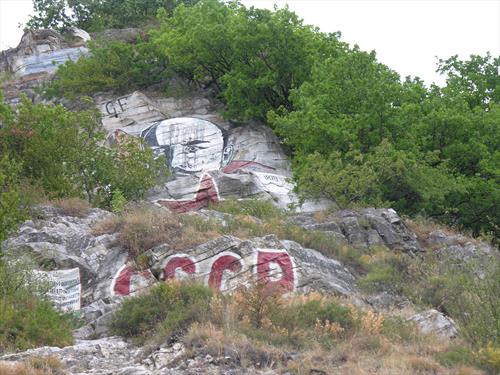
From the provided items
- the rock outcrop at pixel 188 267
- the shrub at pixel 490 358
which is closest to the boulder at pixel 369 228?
the rock outcrop at pixel 188 267

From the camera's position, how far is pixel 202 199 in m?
24.0

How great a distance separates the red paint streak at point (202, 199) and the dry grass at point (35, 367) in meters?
13.2

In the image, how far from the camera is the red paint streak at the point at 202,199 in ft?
76.1

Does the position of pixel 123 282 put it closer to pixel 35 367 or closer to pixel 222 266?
pixel 222 266

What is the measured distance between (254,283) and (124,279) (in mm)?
3190

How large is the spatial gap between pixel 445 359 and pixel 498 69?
22.0 meters

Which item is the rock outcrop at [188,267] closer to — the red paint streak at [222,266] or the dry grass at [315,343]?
the red paint streak at [222,266]

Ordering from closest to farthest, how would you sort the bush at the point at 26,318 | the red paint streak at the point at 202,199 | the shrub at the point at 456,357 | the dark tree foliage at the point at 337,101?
the shrub at the point at 456,357
the bush at the point at 26,318
the dark tree foliage at the point at 337,101
the red paint streak at the point at 202,199

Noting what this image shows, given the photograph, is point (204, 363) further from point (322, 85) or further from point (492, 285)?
point (322, 85)

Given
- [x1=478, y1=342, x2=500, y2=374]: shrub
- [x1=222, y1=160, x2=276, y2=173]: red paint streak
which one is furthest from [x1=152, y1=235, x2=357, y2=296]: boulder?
[x1=222, y1=160, x2=276, y2=173]: red paint streak

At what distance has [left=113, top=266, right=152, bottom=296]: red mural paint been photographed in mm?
14832

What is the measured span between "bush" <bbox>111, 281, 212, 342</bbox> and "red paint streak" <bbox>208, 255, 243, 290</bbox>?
1.89m

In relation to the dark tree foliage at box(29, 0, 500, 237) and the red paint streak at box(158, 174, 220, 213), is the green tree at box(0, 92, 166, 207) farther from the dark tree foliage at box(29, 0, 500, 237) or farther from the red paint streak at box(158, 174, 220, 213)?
the dark tree foliage at box(29, 0, 500, 237)

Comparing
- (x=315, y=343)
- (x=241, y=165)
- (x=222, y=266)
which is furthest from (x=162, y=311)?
(x=241, y=165)
